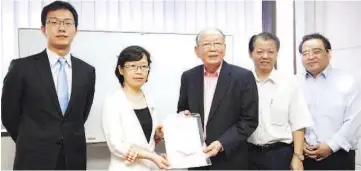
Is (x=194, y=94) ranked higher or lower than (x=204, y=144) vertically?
higher

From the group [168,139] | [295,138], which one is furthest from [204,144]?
[295,138]

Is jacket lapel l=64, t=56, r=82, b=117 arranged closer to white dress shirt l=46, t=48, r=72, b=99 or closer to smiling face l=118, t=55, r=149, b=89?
white dress shirt l=46, t=48, r=72, b=99

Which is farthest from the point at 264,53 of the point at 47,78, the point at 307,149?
the point at 47,78

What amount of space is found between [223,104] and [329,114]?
2.54 feet

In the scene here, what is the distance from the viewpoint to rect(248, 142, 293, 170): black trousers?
6.73 feet

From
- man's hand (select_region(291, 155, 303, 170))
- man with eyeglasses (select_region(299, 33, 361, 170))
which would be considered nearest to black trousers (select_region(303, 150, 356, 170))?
man with eyeglasses (select_region(299, 33, 361, 170))

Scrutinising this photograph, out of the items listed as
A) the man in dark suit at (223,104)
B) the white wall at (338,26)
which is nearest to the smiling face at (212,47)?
the man in dark suit at (223,104)

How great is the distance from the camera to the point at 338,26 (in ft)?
9.86

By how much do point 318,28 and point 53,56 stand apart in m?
2.27

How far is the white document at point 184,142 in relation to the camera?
1822 millimetres

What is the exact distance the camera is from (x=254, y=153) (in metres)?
2.09

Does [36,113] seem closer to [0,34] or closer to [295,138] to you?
[0,34]

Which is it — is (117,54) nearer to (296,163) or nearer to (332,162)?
(296,163)

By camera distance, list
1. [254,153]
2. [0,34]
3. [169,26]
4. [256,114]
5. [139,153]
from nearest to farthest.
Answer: [139,153]
[256,114]
[254,153]
[0,34]
[169,26]
